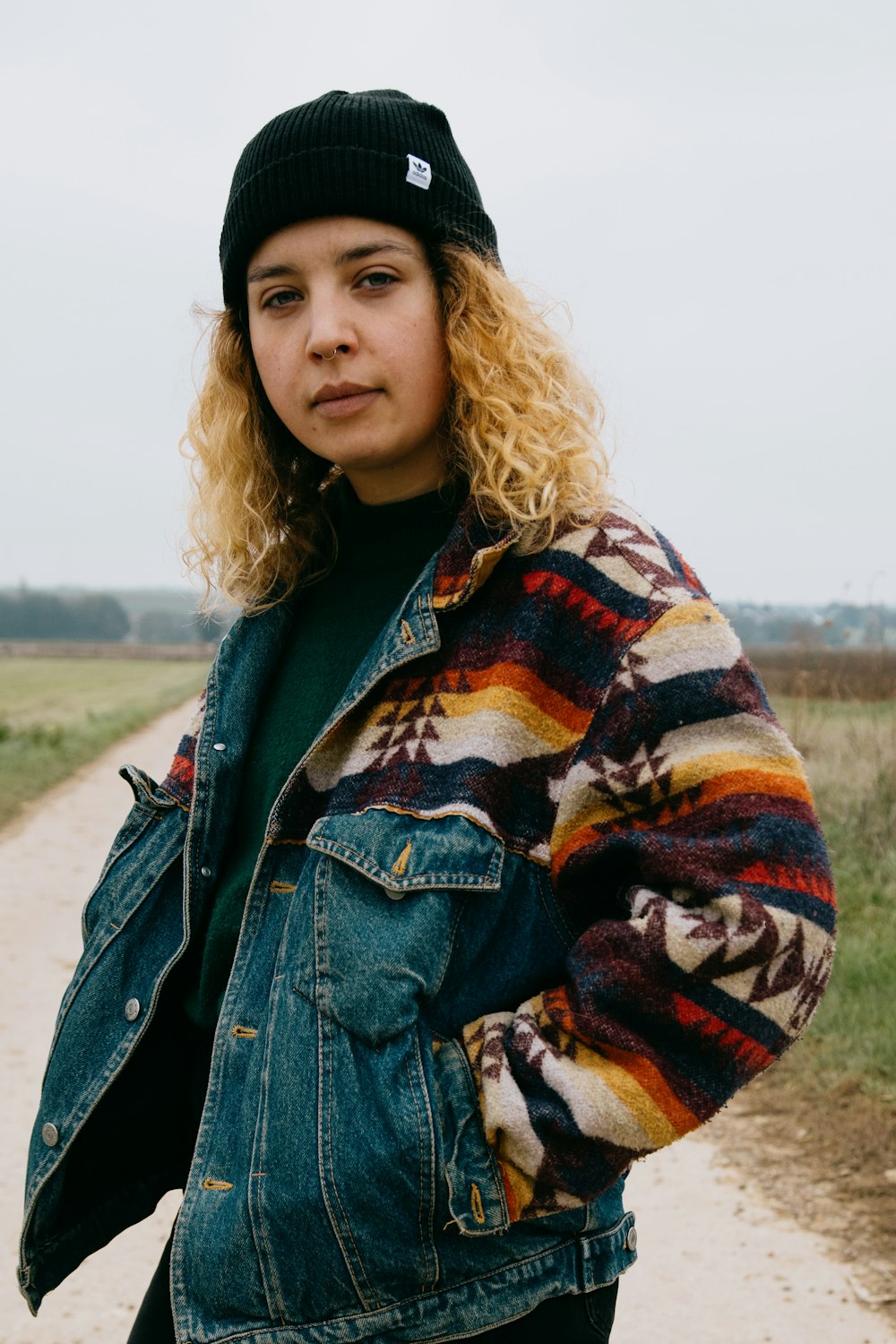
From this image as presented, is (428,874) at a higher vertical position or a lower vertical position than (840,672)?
higher

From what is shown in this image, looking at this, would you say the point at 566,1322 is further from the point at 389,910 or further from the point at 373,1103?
the point at 389,910

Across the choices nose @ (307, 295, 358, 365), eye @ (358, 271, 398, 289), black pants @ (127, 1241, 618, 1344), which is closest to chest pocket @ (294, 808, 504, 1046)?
black pants @ (127, 1241, 618, 1344)

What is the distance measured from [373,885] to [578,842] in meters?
0.25

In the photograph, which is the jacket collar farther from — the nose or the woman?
the nose

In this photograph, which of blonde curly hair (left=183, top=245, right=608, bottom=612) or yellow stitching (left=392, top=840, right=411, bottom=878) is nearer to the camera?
yellow stitching (left=392, top=840, right=411, bottom=878)

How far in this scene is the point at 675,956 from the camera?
1295mm

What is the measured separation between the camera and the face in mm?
1652

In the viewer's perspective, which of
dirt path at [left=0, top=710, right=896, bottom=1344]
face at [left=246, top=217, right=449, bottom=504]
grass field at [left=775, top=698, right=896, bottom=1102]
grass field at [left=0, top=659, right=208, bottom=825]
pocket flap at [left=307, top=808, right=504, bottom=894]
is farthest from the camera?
grass field at [left=0, top=659, right=208, bottom=825]

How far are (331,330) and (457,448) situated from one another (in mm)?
249

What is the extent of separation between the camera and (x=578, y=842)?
1.42 metres

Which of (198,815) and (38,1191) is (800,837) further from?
(38,1191)

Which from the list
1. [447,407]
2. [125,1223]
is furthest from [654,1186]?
[447,407]

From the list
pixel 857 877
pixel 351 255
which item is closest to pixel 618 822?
pixel 351 255

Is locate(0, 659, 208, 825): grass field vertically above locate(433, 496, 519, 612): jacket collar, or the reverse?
locate(433, 496, 519, 612): jacket collar
